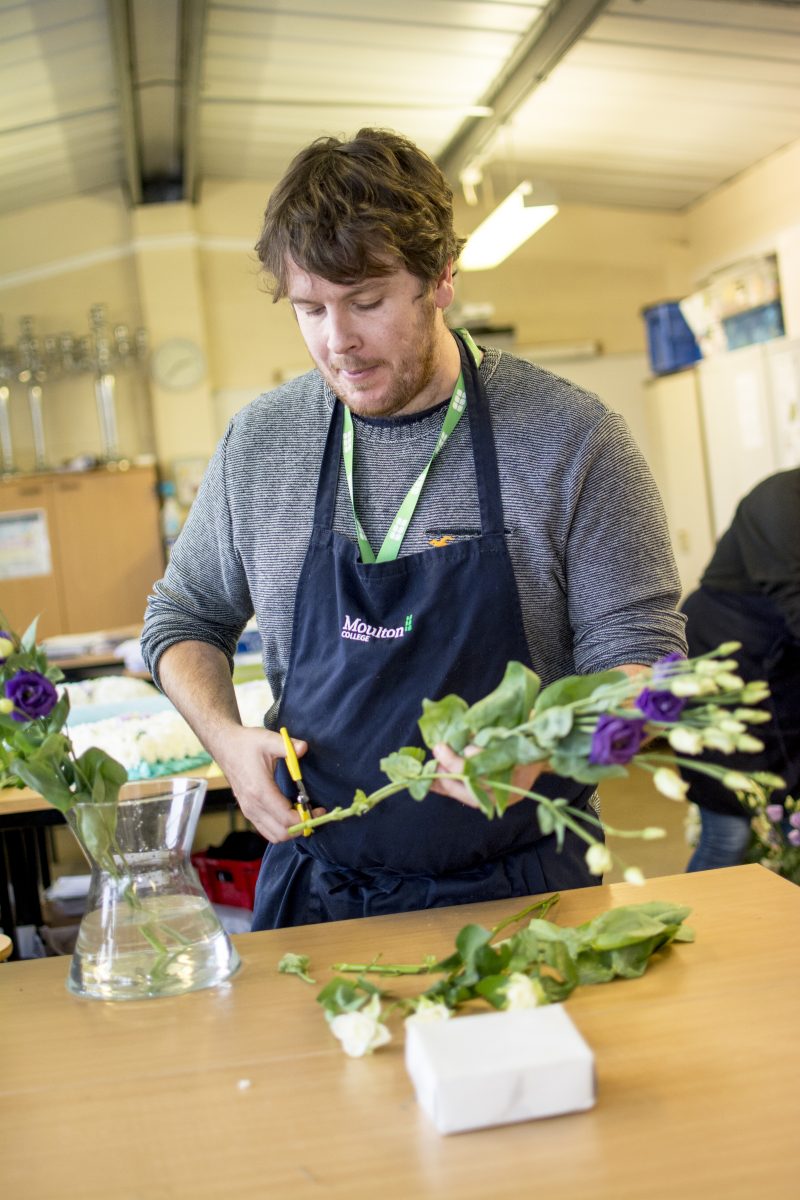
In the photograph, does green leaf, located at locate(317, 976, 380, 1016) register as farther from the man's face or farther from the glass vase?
the man's face

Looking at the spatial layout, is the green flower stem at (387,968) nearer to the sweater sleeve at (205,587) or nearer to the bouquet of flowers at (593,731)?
the bouquet of flowers at (593,731)

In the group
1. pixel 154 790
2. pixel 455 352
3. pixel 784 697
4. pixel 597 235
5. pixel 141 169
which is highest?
pixel 141 169

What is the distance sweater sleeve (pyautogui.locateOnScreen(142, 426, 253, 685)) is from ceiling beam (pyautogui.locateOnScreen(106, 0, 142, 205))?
155 inches

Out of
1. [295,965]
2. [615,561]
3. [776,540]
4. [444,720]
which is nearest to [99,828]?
[295,965]

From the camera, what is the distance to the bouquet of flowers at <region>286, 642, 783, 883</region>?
105 centimetres

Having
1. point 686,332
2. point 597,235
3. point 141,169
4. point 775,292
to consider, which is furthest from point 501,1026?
point 597,235

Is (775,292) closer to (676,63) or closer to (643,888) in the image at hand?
(676,63)

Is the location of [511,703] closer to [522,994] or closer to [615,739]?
[615,739]

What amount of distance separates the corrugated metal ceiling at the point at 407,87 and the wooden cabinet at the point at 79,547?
1.88 metres

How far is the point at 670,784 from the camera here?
1029 mm

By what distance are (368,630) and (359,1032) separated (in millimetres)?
578

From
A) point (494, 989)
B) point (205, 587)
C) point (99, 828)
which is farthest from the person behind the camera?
point (205, 587)

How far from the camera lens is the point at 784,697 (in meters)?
3.37

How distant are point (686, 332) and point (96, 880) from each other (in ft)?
23.5
